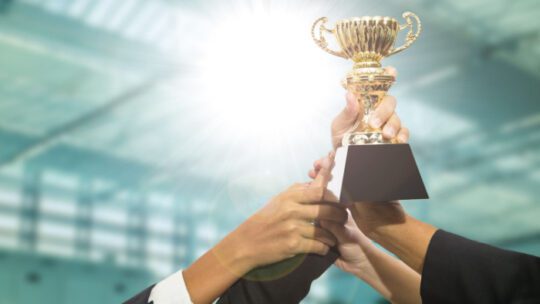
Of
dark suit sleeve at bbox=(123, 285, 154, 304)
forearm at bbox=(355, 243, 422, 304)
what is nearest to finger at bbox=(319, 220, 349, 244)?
forearm at bbox=(355, 243, 422, 304)

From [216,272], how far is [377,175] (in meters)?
0.49

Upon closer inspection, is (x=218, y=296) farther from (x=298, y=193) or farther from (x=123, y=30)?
(x=123, y=30)

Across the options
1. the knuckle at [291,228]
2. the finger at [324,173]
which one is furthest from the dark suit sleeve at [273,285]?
the finger at [324,173]

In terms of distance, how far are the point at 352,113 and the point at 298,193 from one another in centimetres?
26

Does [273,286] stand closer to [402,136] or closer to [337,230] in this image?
[337,230]

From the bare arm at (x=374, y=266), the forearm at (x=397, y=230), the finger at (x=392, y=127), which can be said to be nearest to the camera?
the forearm at (x=397, y=230)

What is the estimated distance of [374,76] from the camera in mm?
1742

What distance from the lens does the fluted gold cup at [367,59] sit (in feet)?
5.65

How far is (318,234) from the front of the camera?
187cm

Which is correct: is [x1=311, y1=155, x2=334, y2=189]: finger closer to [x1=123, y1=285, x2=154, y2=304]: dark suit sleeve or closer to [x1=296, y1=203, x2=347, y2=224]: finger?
[x1=296, y1=203, x2=347, y2=224]: finger

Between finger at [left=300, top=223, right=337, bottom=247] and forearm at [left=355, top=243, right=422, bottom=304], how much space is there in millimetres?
152

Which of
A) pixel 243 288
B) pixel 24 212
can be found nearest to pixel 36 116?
pixel 24 212

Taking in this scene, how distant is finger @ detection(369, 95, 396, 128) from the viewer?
1727mm

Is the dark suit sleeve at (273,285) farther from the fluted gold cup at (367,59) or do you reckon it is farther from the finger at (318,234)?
the fluted gold cup at (367,59)
